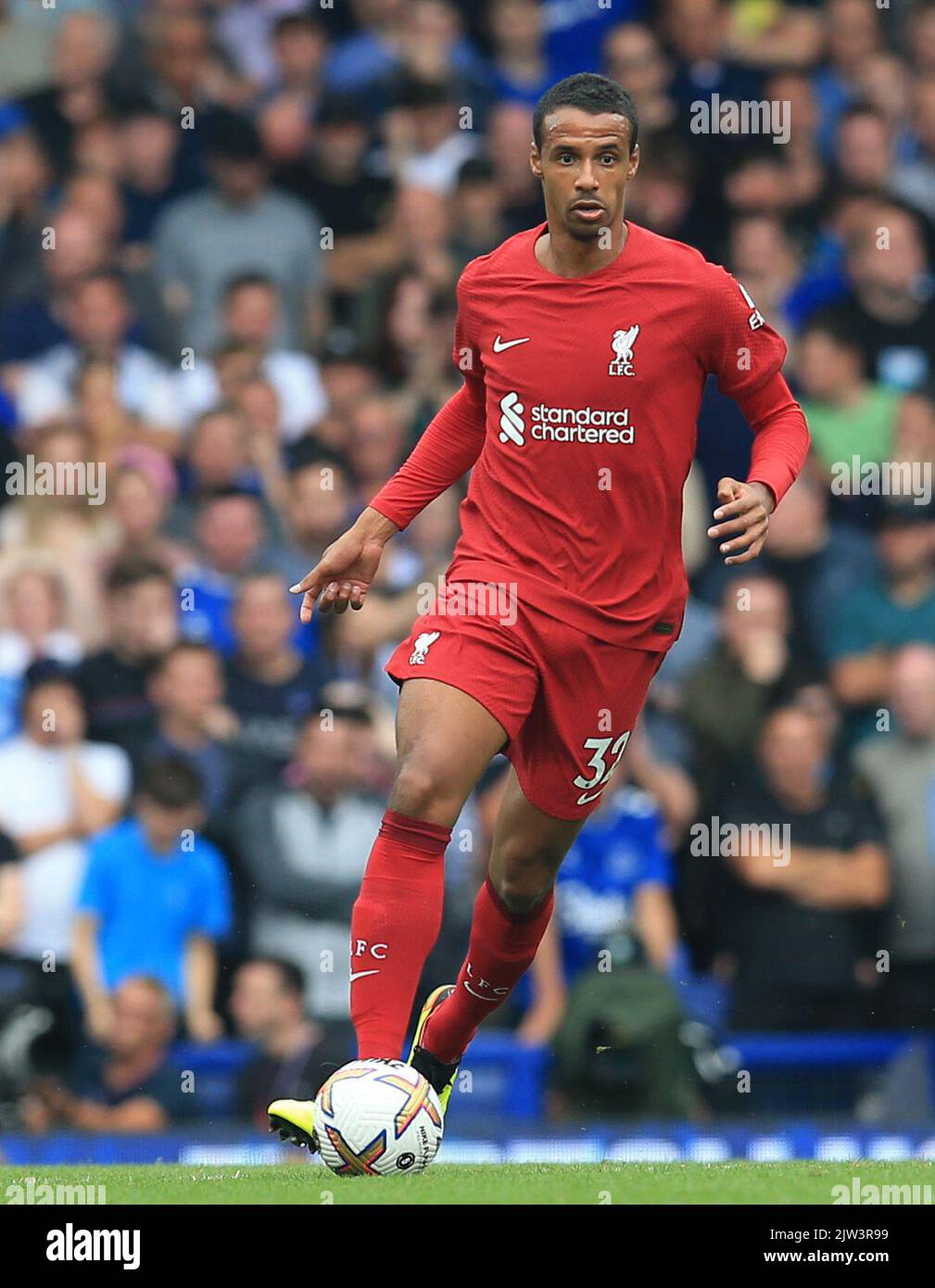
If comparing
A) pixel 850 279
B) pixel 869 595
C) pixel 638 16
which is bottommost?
pixel 869 595

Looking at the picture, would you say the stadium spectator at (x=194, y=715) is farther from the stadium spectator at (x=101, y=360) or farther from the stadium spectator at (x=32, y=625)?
the stadium spectator at (x=101, y=360)

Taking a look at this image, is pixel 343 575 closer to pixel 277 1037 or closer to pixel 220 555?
pixel 277 1037

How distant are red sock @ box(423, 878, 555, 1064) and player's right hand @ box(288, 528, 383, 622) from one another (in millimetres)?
899

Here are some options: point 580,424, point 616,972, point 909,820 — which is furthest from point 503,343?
point 909,820

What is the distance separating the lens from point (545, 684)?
626cm

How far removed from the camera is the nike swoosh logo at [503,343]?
6316 millimetres

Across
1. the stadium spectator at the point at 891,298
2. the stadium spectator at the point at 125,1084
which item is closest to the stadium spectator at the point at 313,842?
the stadium spectator at the point at 125,1084

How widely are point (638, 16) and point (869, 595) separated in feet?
11.7

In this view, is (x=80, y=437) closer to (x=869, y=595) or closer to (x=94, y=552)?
(x=94, y=552)

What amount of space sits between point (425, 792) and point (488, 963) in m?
0.95

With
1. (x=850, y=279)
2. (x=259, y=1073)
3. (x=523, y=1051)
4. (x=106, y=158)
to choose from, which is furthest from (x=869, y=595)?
(x=106, y=158)

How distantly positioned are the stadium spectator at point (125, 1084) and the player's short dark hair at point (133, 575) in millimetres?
1833

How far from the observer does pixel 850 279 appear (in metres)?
11.7

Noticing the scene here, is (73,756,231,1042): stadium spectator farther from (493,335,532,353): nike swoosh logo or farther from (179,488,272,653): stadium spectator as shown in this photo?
(493,335,532,353): nike swoosh logo
